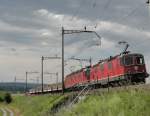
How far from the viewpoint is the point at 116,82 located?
43.3 metres

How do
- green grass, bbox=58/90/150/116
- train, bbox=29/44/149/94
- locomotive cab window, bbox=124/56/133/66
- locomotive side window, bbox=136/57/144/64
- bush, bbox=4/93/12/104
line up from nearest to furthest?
green grass, bbox=58/90/150/116, train, bbox=29/44/149/94, locomotive cab window, bbox=124/56/133/66, locomotive side window, bbox=136/57/144/64, bush, bbox=4/93/12/104

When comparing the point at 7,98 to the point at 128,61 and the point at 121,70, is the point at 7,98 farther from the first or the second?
the point at 128,61

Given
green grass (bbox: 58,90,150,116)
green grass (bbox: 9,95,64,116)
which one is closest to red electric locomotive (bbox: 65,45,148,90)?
green grass (bbox: 9,95,64,116)

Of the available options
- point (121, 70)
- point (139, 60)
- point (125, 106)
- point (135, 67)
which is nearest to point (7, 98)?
point (139, 60)

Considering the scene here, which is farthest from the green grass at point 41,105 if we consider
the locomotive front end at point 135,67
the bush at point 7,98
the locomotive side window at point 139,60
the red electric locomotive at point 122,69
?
the bush at point 7,98

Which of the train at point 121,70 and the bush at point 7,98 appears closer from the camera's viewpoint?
the train at point 121,70

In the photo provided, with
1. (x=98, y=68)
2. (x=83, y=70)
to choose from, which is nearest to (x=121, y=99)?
(x=98, y=68)

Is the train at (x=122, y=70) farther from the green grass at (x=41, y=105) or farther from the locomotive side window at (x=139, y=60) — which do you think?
the green grass at (x=41, y=105)

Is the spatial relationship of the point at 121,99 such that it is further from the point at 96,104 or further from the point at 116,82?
the point at 116,82

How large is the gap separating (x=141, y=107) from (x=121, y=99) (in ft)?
10.4

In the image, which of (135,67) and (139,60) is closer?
(135,67)

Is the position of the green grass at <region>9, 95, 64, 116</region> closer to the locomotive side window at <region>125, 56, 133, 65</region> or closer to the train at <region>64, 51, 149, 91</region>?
the train at <region>64, 51, 149, 91</region>

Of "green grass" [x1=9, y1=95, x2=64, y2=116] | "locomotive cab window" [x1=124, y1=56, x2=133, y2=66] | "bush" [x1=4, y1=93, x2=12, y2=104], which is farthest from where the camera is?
"bush" [x1=4, y1=93, x2=12, y2=104]

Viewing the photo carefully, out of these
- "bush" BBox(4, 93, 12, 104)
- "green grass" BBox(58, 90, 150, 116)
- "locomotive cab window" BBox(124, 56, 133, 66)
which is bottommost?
"green grass" BBox(58, 90, 150, 116)
